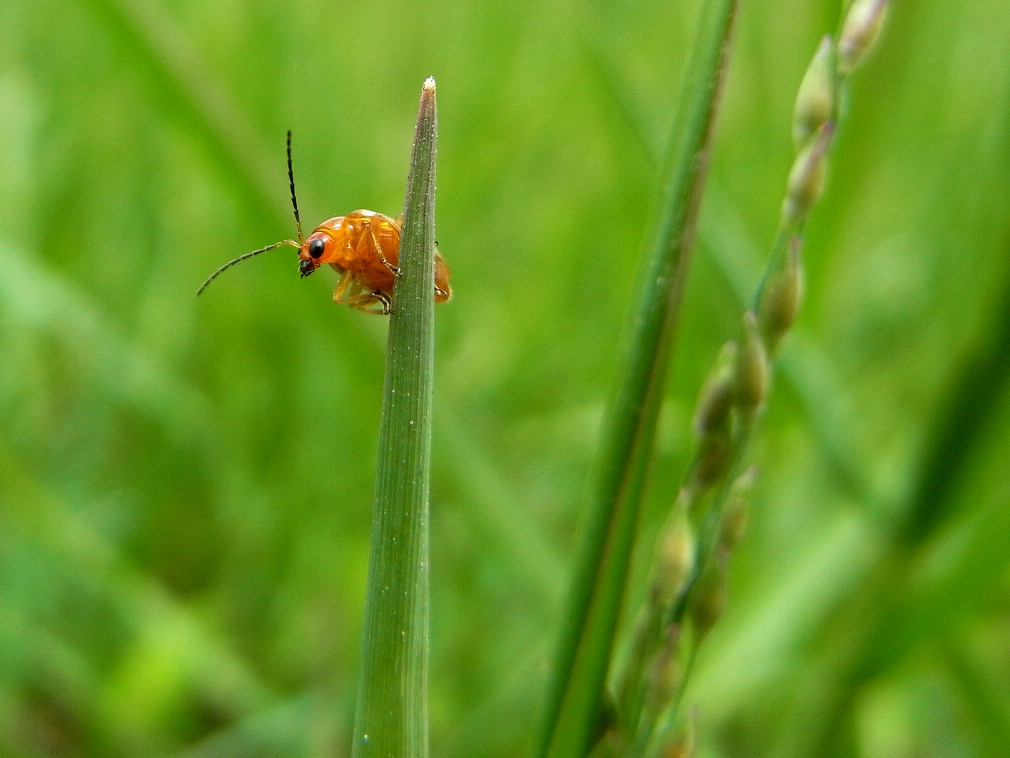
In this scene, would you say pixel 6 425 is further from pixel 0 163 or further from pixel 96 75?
pixel 96 75

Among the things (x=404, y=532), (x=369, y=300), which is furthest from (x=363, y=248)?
(x=404, y=532)

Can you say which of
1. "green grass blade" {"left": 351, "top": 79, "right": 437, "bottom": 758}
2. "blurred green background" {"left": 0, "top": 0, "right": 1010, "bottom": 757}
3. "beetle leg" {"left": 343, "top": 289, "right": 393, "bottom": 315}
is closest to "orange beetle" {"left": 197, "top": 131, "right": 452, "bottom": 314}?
"beetle leg" {"left": 343, "top": 289, "right": 393, "bottom": 315}

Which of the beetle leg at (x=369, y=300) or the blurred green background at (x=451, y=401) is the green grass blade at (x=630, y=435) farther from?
the blurred green background at (x=451, y=401)

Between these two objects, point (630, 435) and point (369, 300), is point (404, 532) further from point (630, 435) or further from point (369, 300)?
point (369, 300)

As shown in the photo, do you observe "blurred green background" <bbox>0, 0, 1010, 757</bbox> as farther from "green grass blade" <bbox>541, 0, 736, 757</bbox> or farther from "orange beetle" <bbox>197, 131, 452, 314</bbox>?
"green grass blade" <bbox>541, 0, 736, 757</bbox>

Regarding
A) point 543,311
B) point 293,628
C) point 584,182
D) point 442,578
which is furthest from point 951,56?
point 293,628

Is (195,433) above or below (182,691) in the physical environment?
above
